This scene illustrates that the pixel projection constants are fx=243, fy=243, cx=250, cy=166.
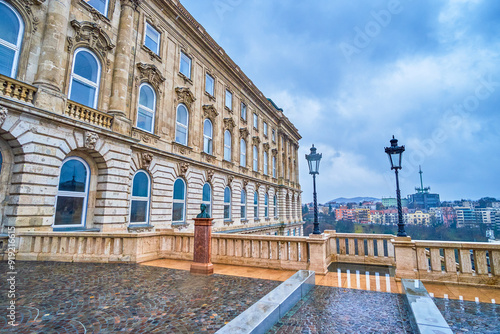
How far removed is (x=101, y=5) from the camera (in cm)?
1273

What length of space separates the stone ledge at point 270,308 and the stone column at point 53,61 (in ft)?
35.4

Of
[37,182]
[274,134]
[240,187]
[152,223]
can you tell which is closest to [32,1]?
[37,182]

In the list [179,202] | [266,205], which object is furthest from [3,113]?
[266,205]

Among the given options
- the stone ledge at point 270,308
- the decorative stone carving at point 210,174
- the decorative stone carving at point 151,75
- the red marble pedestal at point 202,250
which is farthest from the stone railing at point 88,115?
the stone ledge at point 270,308

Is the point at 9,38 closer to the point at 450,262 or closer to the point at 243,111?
the point at 450,262

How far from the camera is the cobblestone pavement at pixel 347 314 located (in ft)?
11.7

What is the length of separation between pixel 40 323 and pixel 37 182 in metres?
7.67

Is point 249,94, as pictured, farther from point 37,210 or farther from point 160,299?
point 160,299

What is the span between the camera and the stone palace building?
9031mm

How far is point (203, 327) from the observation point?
3447mm

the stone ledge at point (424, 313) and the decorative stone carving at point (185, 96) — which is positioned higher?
the decorative stone carving at point (185, 96)

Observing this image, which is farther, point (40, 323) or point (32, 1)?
point (32, 1)

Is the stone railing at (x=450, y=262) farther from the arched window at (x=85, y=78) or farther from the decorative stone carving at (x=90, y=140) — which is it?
the arched window at (x=85, y=78)

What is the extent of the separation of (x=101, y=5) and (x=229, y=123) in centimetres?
1279
